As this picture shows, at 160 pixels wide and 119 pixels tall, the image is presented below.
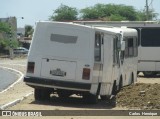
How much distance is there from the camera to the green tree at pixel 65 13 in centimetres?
11356

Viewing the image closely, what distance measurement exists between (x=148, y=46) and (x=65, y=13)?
77271mm

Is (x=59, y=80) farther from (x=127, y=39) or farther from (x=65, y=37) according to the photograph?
(x=127, y=39)

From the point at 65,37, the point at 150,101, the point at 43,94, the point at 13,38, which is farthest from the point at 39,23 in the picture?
the point at 13,38

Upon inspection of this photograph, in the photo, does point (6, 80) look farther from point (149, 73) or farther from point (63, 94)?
point (63, 94)

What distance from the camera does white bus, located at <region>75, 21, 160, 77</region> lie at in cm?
3662

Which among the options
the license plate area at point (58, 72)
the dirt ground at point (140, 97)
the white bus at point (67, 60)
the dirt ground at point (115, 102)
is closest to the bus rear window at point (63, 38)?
the white bus at point (67, 60)

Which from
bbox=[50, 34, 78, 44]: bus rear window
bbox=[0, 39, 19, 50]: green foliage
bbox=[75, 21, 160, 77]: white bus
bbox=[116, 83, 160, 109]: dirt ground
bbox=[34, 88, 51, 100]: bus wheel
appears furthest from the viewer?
bbox=[0, 39, 19, 50]: green foliage

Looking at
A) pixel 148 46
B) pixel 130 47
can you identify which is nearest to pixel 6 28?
pixel 148 46

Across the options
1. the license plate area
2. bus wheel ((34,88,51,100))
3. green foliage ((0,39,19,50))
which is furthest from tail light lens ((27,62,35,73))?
green foliage ((0,39,19,50))

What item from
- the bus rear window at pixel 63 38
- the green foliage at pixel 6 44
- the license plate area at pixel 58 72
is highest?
the bus rear window at pixel 63 38

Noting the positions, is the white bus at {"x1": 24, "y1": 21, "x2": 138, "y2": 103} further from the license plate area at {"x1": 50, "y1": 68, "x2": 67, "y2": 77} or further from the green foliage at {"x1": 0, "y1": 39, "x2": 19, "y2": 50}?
the green foliage at {"x1": 0, "y1": 39, "x2": 19, "y2": 50}

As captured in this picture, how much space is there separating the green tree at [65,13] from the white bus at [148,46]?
75968mm

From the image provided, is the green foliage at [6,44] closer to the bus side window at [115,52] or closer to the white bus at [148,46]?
the white bus at [148,46]

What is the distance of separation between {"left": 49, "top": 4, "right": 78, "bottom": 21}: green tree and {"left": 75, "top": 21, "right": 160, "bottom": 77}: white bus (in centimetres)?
7597
